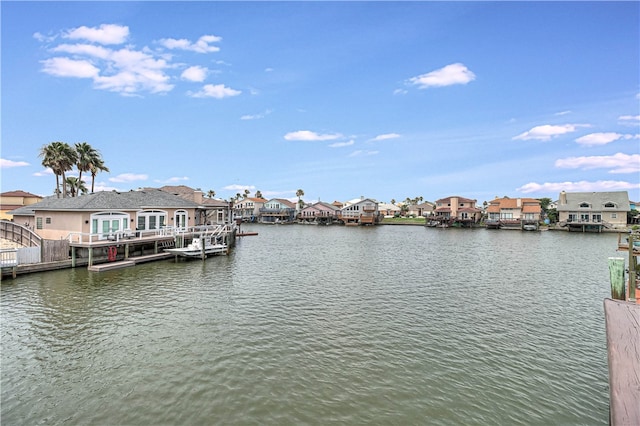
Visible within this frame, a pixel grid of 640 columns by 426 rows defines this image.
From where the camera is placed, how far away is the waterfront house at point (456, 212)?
327 ft

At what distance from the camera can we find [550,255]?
40.3 m

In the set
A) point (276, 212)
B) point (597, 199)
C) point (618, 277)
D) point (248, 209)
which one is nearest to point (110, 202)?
point (618, 277)

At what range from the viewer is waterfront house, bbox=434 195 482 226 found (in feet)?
327

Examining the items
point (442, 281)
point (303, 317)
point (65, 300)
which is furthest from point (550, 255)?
point (65, 300)

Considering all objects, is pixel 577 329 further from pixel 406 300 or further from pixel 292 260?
pixel 292 260

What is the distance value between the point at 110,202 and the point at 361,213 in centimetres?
8524

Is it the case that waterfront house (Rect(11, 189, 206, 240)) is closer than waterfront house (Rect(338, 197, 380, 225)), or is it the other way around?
waterfront house (Rect(11, 189, 206, 240))

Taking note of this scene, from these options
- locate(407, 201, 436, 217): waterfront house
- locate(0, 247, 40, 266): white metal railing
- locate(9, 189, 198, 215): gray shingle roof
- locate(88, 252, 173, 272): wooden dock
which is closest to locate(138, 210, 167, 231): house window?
locate(9, 189, 198, 215): gray shingle roof

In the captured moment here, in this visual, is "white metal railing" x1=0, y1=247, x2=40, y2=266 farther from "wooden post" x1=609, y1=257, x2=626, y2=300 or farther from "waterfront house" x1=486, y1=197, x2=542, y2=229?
"waterfront house" x1=486, y1=197, x2=542, y2=229

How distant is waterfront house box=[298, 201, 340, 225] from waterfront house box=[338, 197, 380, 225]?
3763 millimetres

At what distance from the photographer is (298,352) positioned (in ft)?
41.6

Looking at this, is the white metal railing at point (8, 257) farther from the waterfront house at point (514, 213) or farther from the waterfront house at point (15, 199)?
the waterfront house at point (514, 213)

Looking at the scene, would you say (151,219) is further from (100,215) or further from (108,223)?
(100,215)

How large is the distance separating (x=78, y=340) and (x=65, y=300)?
6.82m
